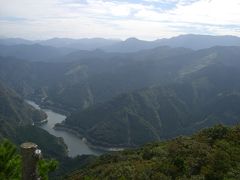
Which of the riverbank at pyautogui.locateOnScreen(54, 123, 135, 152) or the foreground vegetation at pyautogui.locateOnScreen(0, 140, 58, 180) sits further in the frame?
the riverbank at pyautogui.locateOnScreen(54, 123, 135, 152)

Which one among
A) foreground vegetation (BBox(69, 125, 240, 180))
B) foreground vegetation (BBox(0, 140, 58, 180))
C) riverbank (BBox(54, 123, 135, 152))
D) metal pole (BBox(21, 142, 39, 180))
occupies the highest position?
metal pole (BBox(21, 142, 39, 180))

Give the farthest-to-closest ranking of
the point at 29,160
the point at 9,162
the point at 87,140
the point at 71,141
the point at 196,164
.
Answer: the point at 87,140 < the point at 71,141 < the point at 196,164 < the point at 9,162 < the point at 29,160

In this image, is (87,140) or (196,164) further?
(87,140)

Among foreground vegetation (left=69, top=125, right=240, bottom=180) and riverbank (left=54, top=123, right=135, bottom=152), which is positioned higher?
foreground vegetation (left=69, top=125, right=240, bottom=180)

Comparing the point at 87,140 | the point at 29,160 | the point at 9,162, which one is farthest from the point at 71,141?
the point at 29,160

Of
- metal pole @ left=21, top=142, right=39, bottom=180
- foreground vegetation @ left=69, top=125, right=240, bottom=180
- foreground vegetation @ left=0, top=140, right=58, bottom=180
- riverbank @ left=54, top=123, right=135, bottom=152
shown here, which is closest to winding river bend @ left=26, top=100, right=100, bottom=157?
riverbank @ left=54, top=123, right=135, bottom=152

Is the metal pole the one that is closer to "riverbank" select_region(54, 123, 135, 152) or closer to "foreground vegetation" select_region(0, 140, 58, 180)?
"foreground vegetation" select_region(0, 140, 58, 180)

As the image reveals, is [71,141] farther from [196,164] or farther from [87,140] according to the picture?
[196,164]

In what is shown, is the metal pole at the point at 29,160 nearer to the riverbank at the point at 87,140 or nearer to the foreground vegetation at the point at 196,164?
the foreground vegetation at the point at 196,164

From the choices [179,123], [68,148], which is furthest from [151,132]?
[68,148]
